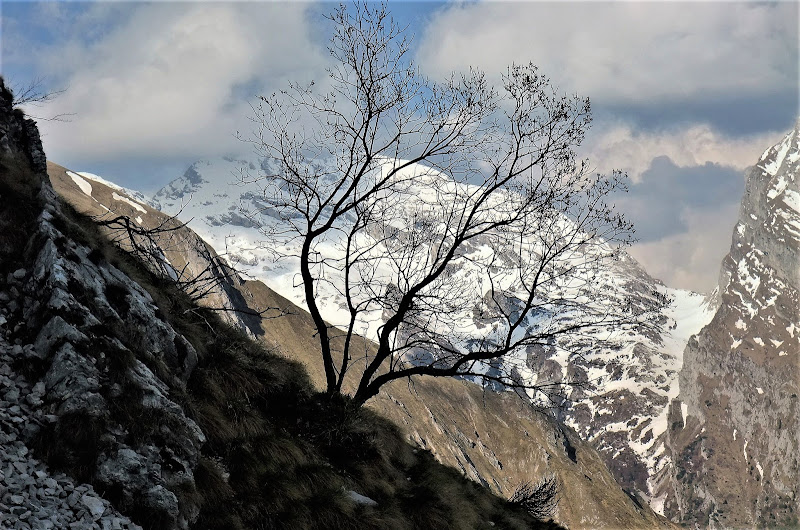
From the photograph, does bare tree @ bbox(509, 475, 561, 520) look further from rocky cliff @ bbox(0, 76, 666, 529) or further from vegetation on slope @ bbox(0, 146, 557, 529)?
rocky cliff @ bbox(0, 76, 666, 529)

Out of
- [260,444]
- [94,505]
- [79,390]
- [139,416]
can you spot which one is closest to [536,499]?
[260,444]

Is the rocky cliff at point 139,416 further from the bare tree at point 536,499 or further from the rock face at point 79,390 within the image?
the bare tree at point 536,499

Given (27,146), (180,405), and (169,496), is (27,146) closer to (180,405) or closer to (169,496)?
(180,405)

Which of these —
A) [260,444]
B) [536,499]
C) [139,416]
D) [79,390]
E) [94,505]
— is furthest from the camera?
[536,499]

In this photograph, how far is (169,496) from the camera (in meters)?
9.61

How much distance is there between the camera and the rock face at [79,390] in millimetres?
8734

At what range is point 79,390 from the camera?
9727 millimetres

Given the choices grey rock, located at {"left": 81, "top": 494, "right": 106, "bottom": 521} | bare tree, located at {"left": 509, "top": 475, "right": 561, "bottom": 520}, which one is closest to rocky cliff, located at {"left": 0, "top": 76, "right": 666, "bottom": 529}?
grey rock, located at {"left": 81, "top": 494, "right": 106, "bottom": 521}

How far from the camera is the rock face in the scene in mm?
8734

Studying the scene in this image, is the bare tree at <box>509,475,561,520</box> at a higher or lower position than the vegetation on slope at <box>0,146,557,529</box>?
higher

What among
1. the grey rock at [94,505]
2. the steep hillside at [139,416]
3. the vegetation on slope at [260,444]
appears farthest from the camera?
the vegetation on slope at [260,444]

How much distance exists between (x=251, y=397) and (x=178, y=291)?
13.2 feet

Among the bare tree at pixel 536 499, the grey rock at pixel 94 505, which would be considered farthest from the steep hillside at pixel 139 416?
the bare tree at pixel 536 499

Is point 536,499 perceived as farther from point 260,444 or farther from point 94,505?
point 94,505
